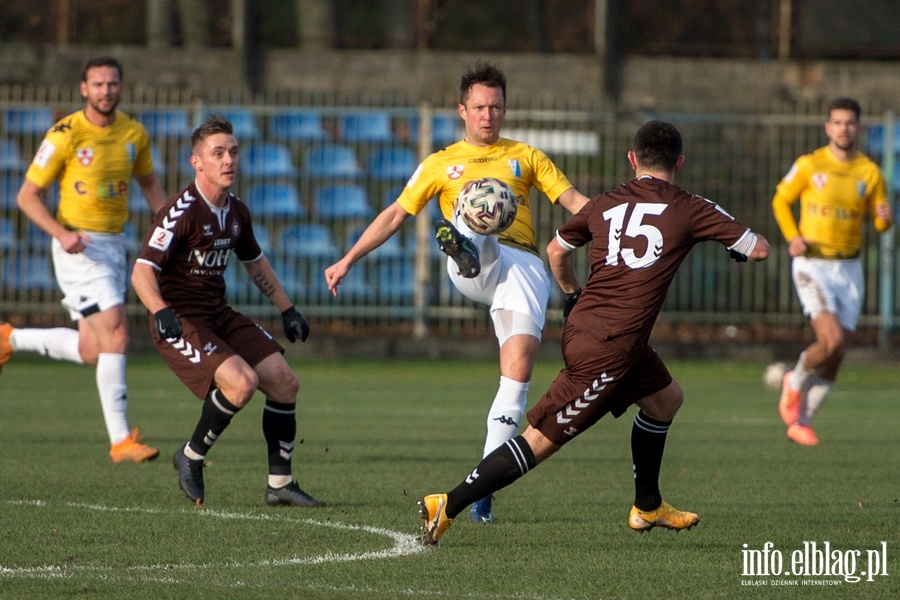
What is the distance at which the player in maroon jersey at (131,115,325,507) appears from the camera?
283 inches

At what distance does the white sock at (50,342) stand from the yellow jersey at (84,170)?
2.32ft

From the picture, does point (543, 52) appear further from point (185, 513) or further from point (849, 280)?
point (185, 513)

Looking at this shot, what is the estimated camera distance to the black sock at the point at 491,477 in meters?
5.93

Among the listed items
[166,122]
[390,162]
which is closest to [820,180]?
[390,162]

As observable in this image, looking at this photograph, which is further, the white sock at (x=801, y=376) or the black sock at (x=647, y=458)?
the white sock at (x=801, y=376)

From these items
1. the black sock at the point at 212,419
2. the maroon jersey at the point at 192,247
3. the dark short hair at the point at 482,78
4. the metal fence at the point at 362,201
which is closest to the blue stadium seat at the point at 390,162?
the metal fence at the point at 362,201

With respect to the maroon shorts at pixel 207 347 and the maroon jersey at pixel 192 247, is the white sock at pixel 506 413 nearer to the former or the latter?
the maroon shorts at pixel 207 347

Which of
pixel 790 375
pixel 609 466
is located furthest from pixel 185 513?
pixel 790 375

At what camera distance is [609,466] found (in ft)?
29.8

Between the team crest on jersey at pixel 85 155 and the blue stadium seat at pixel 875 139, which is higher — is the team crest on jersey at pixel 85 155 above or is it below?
below

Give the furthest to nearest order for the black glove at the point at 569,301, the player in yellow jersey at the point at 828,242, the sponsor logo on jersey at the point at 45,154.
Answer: the player in yellow jersey at the point at 828,242
the sponsor logo on jersey at the point at 45,154
the black glove at the point at 569,301

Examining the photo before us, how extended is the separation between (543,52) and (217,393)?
17.4 metres

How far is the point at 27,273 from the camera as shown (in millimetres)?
18531

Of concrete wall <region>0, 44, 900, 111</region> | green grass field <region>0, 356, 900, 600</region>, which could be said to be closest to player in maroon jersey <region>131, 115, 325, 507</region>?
green grass field <region>0, 356, 900, 600</region>
